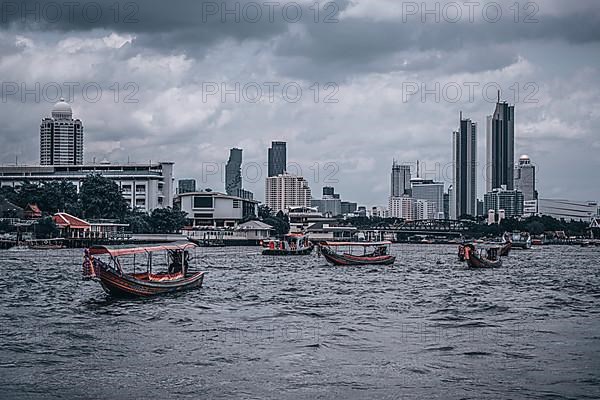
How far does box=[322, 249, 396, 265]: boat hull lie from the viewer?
2837 inches

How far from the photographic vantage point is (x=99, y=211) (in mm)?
136375

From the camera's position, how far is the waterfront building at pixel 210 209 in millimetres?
168000

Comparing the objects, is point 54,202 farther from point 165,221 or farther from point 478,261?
point 478,261

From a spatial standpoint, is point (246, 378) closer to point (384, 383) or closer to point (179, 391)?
point (179, 391)

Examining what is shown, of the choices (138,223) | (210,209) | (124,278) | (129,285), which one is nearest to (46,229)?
(138,223)

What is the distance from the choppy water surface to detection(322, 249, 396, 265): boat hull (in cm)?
2405

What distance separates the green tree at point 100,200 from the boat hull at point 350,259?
71.0 metres

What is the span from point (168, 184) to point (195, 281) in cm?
12292

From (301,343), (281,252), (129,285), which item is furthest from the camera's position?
(281,252)

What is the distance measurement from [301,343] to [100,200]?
112777mm

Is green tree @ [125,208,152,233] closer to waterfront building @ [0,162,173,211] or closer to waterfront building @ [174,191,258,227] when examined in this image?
waterfront building @ [0,162,173,211]

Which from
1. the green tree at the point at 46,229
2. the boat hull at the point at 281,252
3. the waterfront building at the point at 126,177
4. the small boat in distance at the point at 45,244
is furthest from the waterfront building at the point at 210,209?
the boat hull at the point at 281,252

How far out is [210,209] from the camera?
553 feet

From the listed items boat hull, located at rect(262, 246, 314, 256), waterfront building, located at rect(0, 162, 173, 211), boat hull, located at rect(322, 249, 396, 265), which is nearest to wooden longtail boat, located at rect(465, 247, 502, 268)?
boat hull, located at rect(322, 249, 396, 265)
